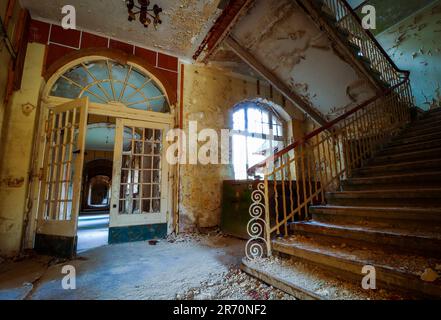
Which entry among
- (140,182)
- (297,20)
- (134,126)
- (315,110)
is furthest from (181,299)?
(315,110)

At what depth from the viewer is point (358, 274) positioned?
1.63 metres

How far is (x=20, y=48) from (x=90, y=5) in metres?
1.24

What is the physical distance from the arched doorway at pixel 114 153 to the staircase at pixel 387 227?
8.70 ft

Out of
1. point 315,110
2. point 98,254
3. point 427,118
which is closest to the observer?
point 98,254

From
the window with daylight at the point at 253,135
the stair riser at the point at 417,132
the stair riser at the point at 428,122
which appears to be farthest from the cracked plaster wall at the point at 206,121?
the stair riser at the point at 428,122

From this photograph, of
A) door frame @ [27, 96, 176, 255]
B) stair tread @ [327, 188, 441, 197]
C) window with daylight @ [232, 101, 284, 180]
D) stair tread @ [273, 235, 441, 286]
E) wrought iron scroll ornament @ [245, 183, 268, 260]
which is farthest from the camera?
window with daylight @ [232, 101, 284, 180]

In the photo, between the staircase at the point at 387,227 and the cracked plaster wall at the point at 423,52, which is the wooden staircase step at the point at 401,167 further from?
the cracked plaster wall at the point at 423,52

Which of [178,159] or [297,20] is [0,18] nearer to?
[178,159]

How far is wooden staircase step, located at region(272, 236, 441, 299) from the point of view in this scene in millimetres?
1363

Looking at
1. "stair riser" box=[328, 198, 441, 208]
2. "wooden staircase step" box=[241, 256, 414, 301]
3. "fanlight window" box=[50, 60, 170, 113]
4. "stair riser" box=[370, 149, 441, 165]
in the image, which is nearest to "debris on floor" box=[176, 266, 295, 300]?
"wooden staircase step" box=[241, 256, 414, 301]

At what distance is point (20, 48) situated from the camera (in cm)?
326

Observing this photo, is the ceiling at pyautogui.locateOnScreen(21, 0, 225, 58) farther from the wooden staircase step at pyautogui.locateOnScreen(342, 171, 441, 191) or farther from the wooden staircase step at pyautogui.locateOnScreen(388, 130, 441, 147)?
the wooden staircase step at pyautogui.locateOnScreen(388, 130, 441, 147)

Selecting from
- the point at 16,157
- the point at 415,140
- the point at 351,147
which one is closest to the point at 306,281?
the point at 351,147

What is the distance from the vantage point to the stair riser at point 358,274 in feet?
4.31
